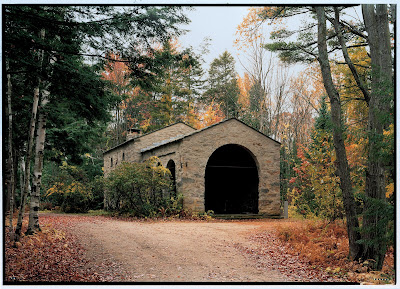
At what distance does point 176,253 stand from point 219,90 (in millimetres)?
5574

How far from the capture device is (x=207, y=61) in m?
8.34

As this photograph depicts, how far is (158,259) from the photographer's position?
6320 mm

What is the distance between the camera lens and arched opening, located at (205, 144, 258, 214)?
56.8 ft

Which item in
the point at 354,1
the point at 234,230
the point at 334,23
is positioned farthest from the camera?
the point at 234,230

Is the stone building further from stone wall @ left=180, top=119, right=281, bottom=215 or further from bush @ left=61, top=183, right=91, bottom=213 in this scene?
bush @ left=61, top=183, right=91, bottom=213

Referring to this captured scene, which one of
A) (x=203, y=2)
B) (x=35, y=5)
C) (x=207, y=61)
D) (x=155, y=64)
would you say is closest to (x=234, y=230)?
(x=207, y=61)

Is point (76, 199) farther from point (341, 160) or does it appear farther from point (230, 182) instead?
point (341, 160)

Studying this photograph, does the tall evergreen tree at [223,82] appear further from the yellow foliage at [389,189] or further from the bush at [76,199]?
the bush at [76,199]

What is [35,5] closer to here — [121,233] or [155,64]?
[155,64]

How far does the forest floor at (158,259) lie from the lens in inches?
209

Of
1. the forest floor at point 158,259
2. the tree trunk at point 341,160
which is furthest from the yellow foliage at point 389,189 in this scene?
the forest floor at point 158,259

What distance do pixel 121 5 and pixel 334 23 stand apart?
447 cm

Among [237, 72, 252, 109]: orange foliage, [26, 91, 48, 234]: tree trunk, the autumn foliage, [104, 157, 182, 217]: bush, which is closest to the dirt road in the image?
the autumn foliage

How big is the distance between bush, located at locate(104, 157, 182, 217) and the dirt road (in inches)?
123
